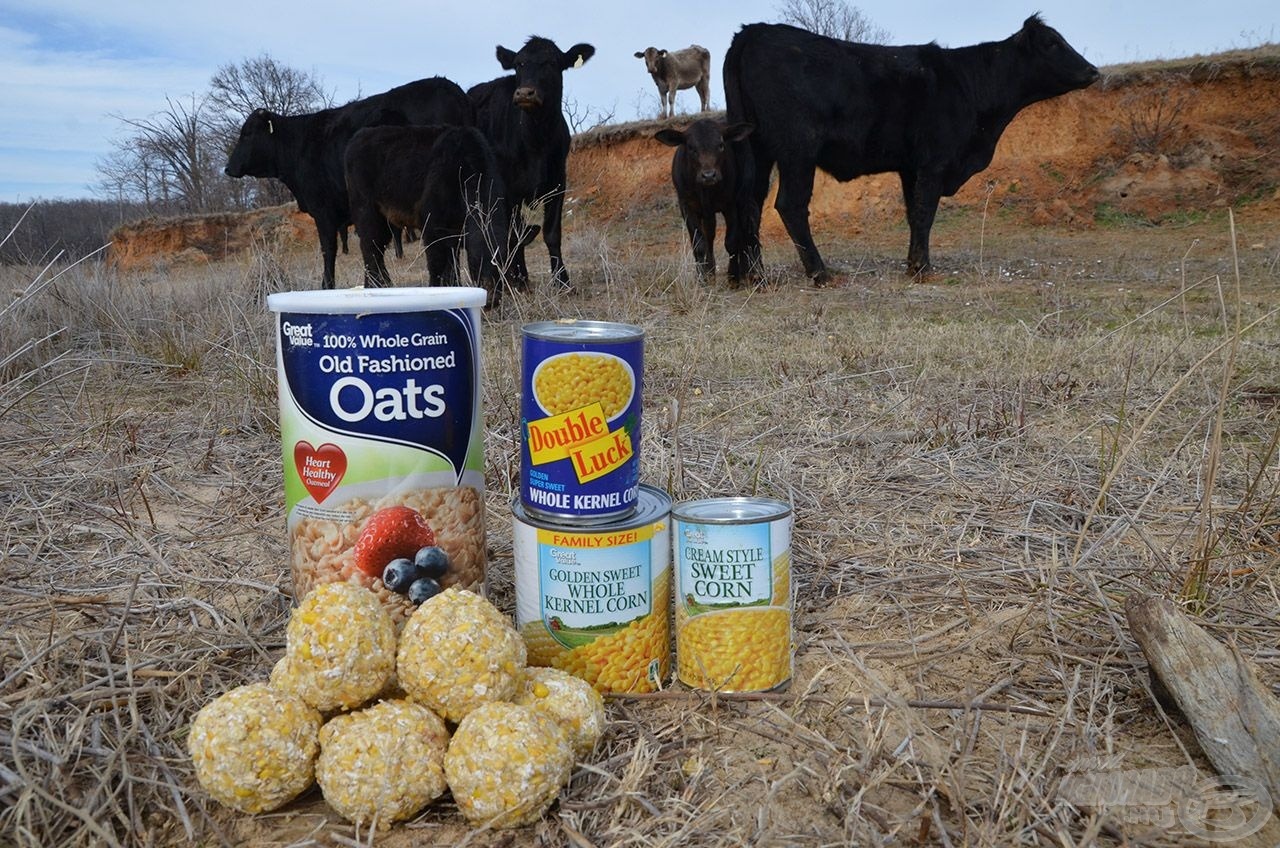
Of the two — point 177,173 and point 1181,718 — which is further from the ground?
point 177,173

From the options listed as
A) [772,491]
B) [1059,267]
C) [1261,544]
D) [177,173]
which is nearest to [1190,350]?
[1261,544]

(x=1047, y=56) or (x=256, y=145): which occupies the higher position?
(x=1047, y=56)

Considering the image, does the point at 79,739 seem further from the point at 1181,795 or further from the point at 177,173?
the point at 177,173

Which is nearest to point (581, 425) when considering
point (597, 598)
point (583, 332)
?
point (583, 332)

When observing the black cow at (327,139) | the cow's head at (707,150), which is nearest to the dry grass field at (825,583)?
the cow's head at (707,150)

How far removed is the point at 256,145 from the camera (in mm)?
10875

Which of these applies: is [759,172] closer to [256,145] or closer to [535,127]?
[535,127]

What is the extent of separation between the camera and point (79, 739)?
1544 millimetres

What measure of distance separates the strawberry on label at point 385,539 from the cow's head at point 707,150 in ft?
22.7

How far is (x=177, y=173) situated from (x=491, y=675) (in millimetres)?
31910

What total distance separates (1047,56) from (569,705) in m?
10.2

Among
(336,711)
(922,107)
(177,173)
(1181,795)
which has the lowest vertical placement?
(1181,795)

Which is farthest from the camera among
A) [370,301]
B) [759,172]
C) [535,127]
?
[759,172]

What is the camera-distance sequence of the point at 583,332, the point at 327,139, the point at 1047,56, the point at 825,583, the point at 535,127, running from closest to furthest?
1. the point at 583,332
2. the point at 825,583
3. the point at 535,127
4. the point at 1047,56
5. the point at 327,139
